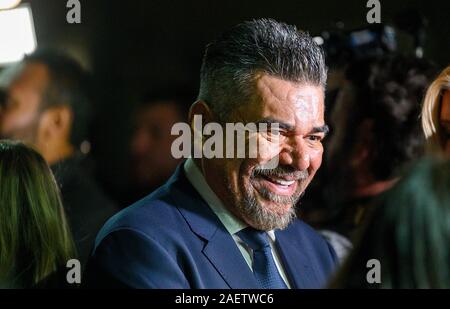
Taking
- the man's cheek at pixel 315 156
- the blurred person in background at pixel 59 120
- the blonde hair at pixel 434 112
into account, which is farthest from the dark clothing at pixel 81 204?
the blonde hair at pixel 434 112

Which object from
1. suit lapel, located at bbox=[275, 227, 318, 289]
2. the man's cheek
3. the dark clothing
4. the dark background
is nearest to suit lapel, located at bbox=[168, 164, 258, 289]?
suit lapel, located at bbox=[275, 227, 318, 289]

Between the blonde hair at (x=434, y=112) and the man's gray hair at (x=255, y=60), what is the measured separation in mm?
399

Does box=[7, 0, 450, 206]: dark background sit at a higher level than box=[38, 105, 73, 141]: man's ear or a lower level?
higher

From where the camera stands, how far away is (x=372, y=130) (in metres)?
2.34

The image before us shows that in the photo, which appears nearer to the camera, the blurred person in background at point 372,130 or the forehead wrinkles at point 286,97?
the forehead wrinkles at point 286,97

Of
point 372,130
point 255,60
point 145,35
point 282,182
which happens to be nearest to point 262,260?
point 282,182

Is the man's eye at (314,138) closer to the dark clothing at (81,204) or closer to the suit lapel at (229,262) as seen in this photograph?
the suit lapel at (229,262)

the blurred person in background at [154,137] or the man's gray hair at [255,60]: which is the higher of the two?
the man's gray hair at [255,60]

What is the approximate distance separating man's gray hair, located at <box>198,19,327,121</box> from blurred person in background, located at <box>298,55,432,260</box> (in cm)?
58

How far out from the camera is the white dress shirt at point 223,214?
1.77 m

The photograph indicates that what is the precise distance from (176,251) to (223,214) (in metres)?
0.16

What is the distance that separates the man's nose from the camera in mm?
1761

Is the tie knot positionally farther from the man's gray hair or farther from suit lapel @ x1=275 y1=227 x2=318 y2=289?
the man's gray hair
